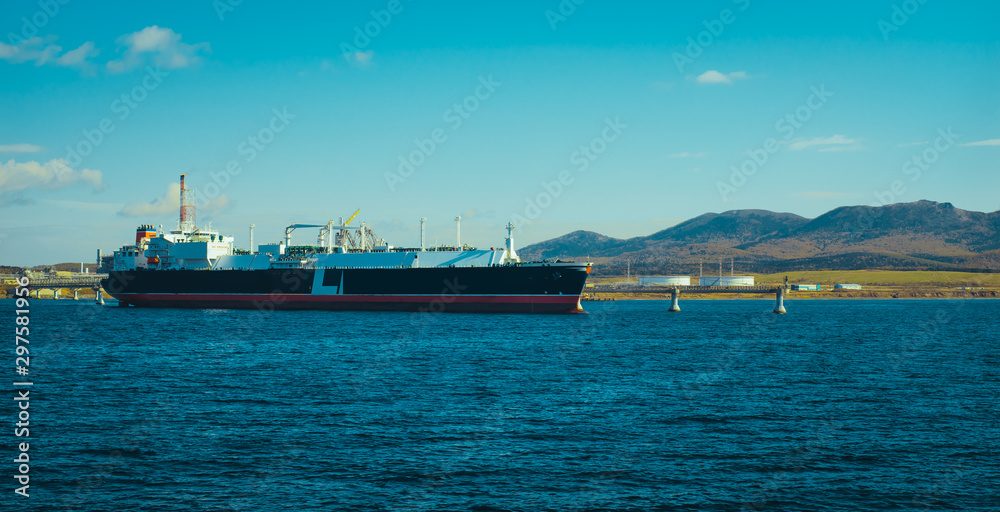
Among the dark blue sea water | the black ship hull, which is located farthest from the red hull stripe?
the dark blue sea water

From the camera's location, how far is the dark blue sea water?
59.5ft

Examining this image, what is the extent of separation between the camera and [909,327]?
84188 millimetres

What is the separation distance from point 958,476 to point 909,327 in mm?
73425

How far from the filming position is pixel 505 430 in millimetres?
24766

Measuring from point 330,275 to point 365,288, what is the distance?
17.6 feet

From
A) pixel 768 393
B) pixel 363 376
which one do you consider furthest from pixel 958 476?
pixel 363 376

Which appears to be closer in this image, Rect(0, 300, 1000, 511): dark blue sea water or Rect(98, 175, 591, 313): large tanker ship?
Rect(0, 300, 1000, 511): dark blue sea water

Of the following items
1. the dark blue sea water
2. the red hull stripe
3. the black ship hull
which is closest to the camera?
the dark blue sea water

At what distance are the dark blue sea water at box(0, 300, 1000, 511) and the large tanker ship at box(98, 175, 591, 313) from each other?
31.7 metres

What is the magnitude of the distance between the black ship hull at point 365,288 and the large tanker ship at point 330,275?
0.41 ft

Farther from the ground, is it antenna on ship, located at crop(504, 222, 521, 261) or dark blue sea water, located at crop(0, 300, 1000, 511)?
antenna on ship, located at crop(504, 222, 521, 261)

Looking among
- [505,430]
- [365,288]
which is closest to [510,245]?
[365,288]

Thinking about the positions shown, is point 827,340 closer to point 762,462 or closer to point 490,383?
point 490,383

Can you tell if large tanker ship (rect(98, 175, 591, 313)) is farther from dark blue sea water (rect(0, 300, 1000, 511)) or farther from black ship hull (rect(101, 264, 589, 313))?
dark blue sea water (rect(0, 300, 1000, 511))
